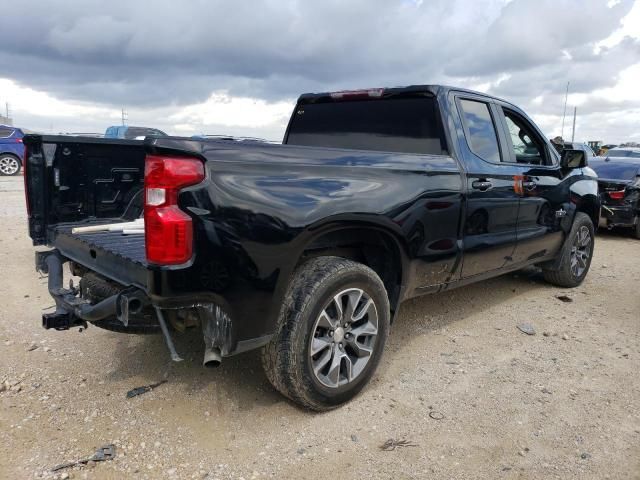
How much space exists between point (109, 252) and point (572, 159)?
4.22 meters

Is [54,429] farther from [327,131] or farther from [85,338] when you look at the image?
[327,131]

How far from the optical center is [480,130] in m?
4.05

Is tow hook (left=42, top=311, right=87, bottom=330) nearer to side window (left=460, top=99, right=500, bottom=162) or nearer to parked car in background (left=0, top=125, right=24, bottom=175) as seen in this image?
side window (left=460, top=99, right=500, bottom=162)

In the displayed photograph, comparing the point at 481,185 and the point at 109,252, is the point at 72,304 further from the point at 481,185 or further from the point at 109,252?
the point at 481,185

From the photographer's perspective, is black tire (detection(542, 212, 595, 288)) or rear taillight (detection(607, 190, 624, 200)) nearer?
black tire (detection(542, 212, 595, 288))

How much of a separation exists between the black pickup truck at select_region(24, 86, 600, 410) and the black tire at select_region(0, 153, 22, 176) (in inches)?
675

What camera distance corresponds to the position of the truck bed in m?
2.59

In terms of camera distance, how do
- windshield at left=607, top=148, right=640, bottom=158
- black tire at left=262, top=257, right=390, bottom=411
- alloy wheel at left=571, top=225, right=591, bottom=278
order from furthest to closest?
windshield at left=607, top=148, right=640, bottom=158 < alloy wheel at left=571, top=225, right=591, bottom=278 < black tire at left=262, top=257, right=390, bottom=411

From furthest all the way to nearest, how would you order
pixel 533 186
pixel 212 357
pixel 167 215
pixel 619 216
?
pixel 619 216
pixel 533 186
pixel 212 357
pixel 167 215

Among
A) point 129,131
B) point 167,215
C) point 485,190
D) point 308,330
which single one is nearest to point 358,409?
point 308,330

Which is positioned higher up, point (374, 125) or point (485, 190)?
point (374, 125)

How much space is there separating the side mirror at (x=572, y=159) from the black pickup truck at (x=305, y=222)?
2 cm

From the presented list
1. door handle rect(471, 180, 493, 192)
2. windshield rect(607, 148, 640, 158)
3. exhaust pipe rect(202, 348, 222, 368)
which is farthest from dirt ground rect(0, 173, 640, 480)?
windshield rect(607, 148, 640, 158)

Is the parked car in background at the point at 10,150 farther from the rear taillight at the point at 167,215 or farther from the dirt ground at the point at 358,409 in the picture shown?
the rear taillight at the point at 167,215
